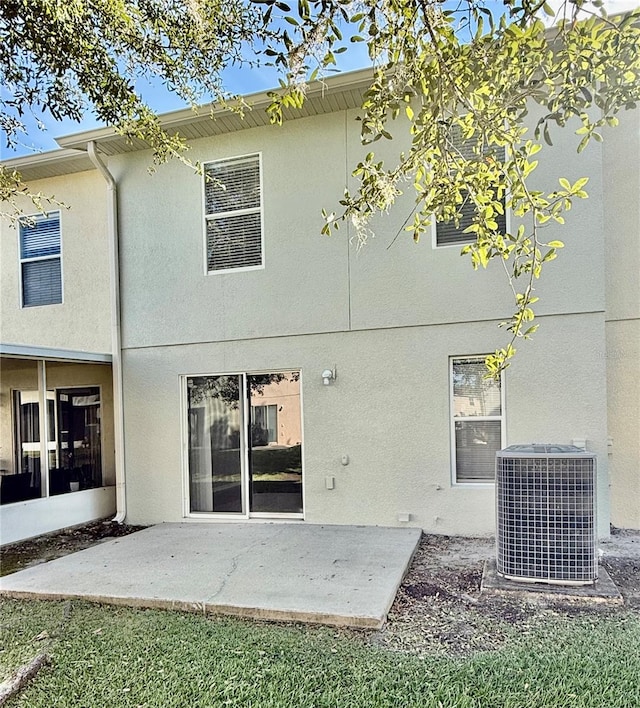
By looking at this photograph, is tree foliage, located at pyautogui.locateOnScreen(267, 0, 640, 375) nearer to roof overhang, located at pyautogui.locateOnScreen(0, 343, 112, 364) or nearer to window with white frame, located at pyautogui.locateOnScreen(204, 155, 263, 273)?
window with white frame, located at pyautogui.locateOnScreen(204, 155, 263, 273)

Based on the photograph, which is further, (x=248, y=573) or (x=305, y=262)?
(x=305, y=262)

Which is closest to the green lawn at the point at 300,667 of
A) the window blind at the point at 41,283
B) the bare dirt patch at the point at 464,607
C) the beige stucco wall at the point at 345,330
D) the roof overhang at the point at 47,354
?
the bare dirt patch at the point at 464,607

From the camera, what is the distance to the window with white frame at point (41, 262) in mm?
9469

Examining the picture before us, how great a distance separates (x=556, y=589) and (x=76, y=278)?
351 inches

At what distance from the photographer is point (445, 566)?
18.7 feet

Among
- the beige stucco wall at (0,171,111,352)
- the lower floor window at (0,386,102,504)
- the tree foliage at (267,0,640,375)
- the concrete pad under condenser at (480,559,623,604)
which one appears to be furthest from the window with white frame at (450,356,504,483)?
the lower floor window at (0,386,102,504)

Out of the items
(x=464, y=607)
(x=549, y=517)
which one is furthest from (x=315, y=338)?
(x=464, y=607)

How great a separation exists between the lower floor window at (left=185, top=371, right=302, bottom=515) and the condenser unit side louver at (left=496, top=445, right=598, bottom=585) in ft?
11.1

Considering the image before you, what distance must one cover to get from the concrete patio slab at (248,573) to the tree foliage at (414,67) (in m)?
2.69

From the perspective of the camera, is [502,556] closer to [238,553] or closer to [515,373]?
[515,373]

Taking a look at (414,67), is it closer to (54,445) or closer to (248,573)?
(248,573)

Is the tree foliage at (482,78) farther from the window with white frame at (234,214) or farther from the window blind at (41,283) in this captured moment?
the window blind at (41,283)

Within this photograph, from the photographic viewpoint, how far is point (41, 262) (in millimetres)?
9586

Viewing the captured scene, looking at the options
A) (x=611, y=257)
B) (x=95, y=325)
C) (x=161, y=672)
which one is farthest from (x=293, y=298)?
(x=161, y=672)
